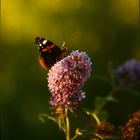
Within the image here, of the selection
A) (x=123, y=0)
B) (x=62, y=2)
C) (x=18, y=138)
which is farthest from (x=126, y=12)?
(x=18, y=138)

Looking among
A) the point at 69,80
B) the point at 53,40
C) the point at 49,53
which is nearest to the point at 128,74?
the point at 49,53

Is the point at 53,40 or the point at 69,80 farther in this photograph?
the point at 53,40

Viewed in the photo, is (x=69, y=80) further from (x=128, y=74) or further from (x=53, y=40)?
(x=53, y=40)

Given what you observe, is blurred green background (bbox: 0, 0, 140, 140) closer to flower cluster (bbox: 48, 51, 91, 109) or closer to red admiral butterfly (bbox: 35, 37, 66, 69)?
red admiral butterfly (bbox: 35, 37, 66, 69)

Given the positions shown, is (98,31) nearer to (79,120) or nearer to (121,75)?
(79,120)

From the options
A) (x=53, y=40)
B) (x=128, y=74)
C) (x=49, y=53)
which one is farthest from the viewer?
(x=53, y=40)

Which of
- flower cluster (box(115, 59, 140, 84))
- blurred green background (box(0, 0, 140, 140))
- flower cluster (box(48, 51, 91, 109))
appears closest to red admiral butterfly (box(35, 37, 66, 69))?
flower cluster (box(48, 51, 91, 109))

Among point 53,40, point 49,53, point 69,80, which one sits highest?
point 53,40
